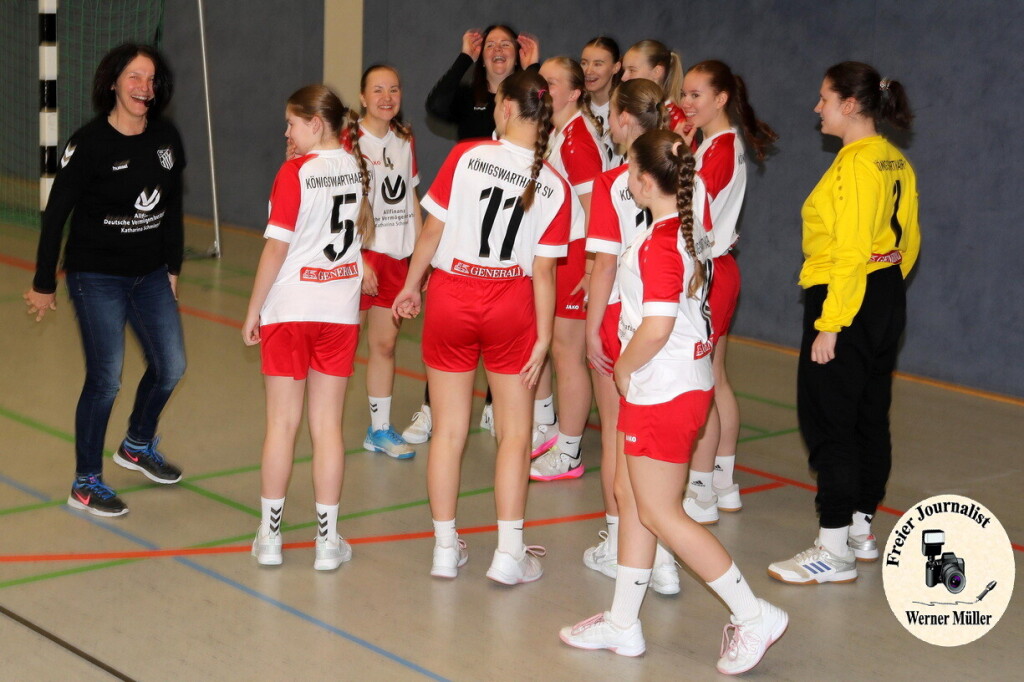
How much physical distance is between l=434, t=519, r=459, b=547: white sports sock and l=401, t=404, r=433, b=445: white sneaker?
1570 mm

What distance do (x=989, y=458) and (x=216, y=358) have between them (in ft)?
13.9

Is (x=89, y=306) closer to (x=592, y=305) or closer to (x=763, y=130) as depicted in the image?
(x=592, y=305)

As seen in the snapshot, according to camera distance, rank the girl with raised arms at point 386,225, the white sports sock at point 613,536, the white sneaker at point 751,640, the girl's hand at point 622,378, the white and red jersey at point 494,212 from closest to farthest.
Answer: the girl's hand at point 622,378, the white sneaker at point 751,640, the white and red jersey at point 494,212, the white sports sock at point 613,536, the girl with raised arms at point 386,225

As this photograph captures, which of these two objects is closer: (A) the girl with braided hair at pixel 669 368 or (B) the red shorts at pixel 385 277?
(A) the girl with braided hair at pixel 669 368

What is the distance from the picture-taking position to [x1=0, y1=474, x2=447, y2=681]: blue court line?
3.63 metres

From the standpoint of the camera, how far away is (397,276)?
18.1ft

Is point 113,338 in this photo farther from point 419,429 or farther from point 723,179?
point 723,179

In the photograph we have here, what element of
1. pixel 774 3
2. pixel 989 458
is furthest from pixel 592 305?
pixel 774 3

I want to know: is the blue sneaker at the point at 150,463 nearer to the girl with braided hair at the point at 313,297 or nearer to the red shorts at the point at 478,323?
the girl with braided hair at the point at 313,297

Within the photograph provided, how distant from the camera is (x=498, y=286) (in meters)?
4.07

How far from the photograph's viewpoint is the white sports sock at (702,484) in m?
4.89

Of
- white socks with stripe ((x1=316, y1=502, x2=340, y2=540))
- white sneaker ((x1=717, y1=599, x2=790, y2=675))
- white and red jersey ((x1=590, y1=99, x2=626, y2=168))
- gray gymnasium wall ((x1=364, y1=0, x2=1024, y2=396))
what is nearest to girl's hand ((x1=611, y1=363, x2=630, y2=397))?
white sneaker ((x1=717, y1=599, x2=790, y2=675))

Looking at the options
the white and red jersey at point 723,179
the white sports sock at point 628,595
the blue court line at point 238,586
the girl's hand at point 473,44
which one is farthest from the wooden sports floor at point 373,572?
the girl's hand at point 473,44

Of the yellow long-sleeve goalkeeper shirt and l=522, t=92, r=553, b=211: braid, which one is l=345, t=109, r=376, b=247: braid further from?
the yellow long-sleeve goalkeeper shirt
